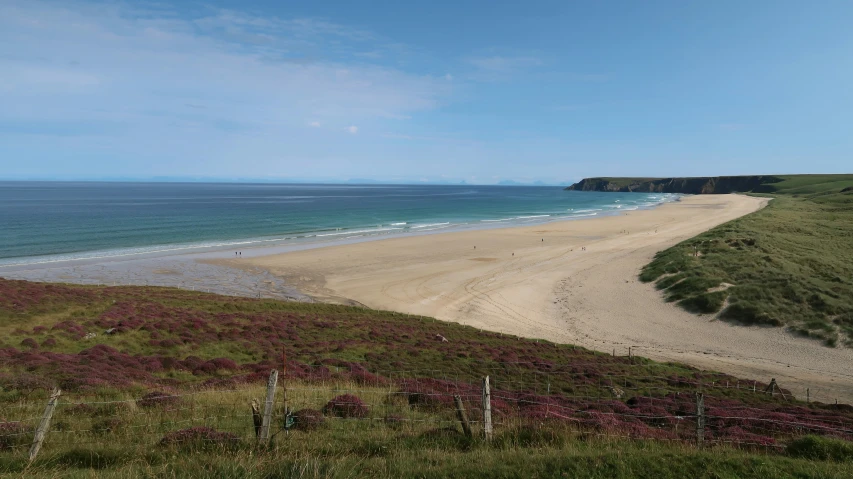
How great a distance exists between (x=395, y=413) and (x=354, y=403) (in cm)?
106

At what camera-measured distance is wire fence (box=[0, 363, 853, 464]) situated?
9.10 metres

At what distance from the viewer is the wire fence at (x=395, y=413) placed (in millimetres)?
9102

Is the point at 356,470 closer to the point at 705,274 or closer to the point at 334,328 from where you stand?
the point at 334,328

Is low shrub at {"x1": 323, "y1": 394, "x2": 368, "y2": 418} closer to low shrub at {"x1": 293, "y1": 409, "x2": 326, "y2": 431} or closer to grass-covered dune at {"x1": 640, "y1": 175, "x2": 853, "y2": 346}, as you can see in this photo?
low shrub at {"x1": 293, "y1": 409, "x2": 326, "y2": 431}

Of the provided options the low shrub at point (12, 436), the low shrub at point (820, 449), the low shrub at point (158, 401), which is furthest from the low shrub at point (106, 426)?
the low shrub at point (820, 449)

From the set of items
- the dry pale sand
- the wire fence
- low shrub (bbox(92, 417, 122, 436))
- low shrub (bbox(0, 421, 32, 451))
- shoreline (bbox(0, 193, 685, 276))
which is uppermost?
low shrub (bbox(0, 421, 32, 451))

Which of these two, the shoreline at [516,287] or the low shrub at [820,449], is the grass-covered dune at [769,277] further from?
the low shrub at [820,449]

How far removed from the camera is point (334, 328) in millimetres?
25406

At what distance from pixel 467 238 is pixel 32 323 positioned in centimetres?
5589

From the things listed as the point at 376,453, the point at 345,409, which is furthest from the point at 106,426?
the point at 376,453

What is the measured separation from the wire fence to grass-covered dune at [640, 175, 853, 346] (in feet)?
42.8

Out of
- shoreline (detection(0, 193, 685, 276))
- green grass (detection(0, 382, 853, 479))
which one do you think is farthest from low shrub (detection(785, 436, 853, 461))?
shoreline (detection(0, 193, 685, 276))

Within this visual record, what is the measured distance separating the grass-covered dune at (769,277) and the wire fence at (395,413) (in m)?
13.0

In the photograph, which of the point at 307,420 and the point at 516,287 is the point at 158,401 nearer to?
the point at 307,420
